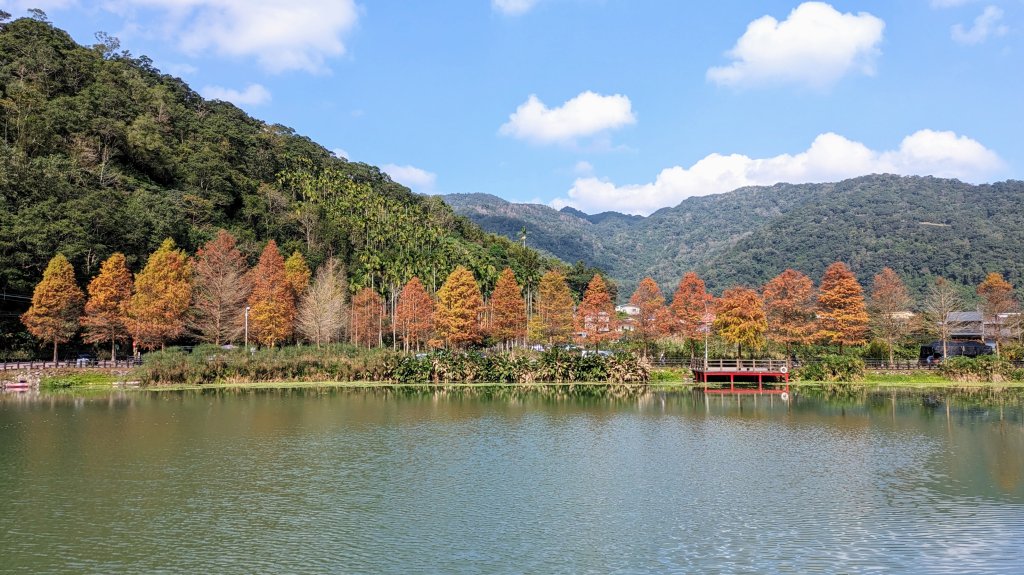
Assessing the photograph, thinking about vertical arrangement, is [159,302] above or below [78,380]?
above

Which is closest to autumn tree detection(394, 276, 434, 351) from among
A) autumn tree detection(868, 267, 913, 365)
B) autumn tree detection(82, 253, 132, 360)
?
autumn tree detection(82, 253, 132, 360)

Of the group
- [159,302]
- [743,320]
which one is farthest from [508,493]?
[159,302]

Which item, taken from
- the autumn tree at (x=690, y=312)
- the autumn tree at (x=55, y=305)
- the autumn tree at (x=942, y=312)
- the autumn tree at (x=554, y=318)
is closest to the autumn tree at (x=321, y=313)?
the autumn tree at (x=55, y=305)

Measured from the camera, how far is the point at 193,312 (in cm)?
7288

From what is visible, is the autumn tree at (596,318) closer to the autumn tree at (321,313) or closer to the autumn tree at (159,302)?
the autumn tree at (321,313)

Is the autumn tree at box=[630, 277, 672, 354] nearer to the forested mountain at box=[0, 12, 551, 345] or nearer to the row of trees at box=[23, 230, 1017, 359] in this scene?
the row of trees at box=[23, 230, 1017, 359]

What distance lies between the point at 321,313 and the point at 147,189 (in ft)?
128

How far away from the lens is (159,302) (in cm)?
6662

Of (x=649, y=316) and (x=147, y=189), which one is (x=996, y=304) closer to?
(x=649, y=316)

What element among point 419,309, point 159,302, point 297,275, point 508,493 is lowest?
point 508,493

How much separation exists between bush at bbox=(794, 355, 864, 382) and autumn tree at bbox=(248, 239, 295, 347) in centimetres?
5168

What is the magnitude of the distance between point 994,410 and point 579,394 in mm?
27867

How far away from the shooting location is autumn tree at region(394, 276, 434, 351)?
83250 millimetres

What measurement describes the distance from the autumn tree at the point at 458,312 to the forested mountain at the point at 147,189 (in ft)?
68.9
